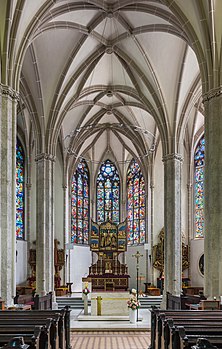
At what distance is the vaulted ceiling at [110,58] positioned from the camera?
15.7 meters

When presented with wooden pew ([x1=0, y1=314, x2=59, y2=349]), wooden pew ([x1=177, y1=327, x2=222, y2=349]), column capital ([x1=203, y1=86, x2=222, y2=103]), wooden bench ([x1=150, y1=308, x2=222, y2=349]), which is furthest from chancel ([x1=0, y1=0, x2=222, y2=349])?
wooden pew ([x1=177, y1=327, x2=222, y2=349])

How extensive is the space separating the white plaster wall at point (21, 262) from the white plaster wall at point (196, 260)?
9.26 metres

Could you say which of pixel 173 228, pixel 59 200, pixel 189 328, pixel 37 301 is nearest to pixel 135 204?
pixel 59 200

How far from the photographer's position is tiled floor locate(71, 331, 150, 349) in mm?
12820

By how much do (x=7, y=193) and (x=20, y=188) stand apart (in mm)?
14318

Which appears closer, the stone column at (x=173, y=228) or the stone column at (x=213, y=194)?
the stone column at (x=213, y=194)

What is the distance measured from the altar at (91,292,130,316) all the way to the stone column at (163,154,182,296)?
2.24m

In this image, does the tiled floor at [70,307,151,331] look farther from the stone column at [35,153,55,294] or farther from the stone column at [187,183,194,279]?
the stone column at [187,183,194,279]

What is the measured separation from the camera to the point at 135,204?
31.9 m

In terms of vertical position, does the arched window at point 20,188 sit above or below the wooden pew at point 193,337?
above

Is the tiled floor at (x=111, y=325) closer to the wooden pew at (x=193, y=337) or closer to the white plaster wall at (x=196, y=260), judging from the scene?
the white plaster wall at (x=196, y=260)

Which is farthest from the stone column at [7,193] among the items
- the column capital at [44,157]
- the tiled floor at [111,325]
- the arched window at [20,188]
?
the arched window at [20,188]

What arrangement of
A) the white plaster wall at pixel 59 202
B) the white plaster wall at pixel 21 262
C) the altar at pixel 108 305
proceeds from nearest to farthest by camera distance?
1. the altar at pixel 108 305
2. the white plaster wall at pixel 21 262
3. the white plaster wall at pixel 59 202

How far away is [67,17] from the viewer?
1748 cm
